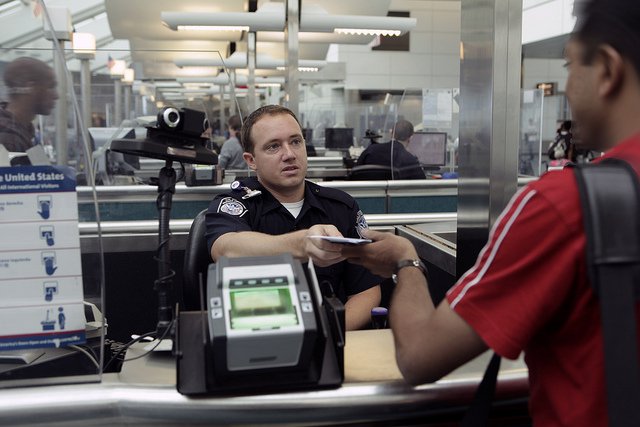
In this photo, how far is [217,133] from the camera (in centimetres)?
988

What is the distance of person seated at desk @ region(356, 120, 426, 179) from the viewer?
6.19 m

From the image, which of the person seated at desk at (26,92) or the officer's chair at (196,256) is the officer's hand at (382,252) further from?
the officer's chair at (196,256)

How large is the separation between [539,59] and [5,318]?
20.6 meters

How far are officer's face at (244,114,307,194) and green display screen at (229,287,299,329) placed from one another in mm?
1081

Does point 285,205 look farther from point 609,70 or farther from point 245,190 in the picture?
point 609,70

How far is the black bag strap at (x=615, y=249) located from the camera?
33.9 inches

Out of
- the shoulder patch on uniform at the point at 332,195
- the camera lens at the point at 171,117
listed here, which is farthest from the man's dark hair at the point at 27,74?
the shoulder patch on uniform at the point at 332,195

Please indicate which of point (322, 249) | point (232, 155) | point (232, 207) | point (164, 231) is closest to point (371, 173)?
point (232, 155)

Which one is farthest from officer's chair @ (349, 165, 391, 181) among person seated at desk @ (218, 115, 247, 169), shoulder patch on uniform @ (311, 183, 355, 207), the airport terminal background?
shoulder patch on uniform @ (311, 183, 355, 207)

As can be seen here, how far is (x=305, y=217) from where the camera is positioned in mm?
2236

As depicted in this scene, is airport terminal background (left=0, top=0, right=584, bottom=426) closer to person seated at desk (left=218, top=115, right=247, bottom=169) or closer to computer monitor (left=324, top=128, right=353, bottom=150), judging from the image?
computer monitor (left=324, top=128, right=353, bottom=150)

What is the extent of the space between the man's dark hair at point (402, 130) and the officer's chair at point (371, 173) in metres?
0.38

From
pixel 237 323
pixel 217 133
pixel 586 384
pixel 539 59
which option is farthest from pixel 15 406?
pixel 539 59

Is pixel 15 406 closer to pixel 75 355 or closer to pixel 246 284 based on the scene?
pixel 75 355
